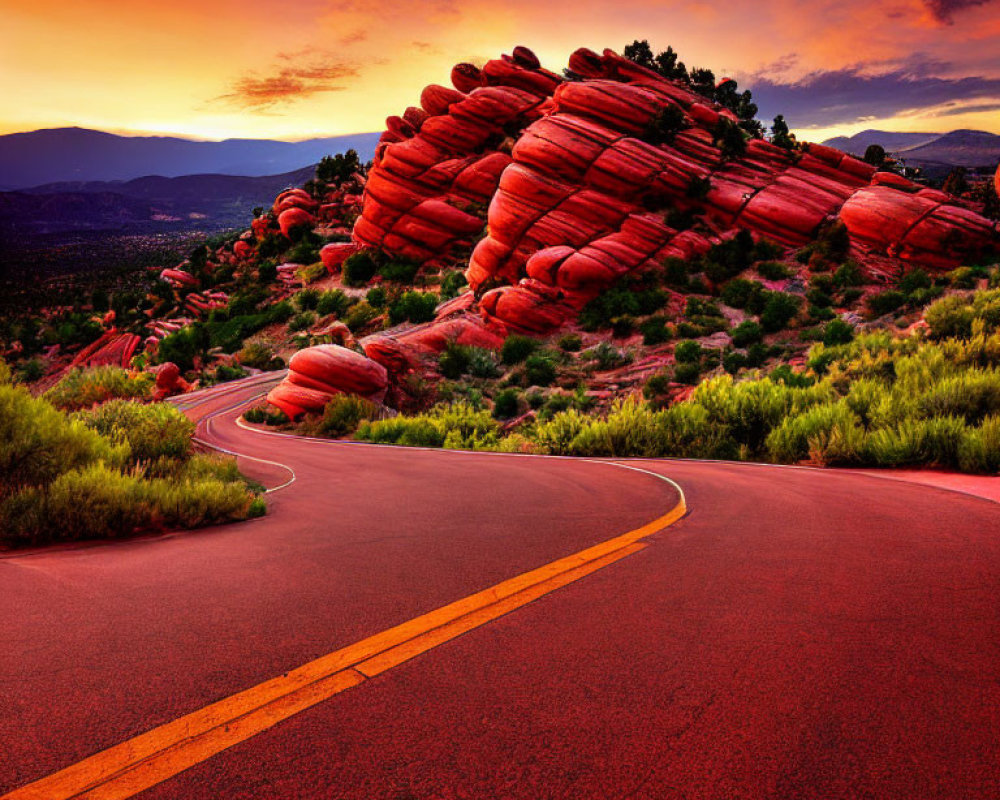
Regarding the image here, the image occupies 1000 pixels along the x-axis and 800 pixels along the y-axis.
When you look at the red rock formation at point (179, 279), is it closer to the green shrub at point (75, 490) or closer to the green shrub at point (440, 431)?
the green shrub at point (440, 431)

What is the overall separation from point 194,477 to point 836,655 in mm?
7304

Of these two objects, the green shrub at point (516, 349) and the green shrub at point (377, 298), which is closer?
the green shrub at point (516, 349)

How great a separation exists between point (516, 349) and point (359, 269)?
24856 millimetres

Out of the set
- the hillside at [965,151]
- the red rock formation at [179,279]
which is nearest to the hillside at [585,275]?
the red rock formation at [179,279]

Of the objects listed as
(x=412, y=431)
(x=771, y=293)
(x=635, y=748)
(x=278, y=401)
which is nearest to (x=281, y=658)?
(x=635, y=748)

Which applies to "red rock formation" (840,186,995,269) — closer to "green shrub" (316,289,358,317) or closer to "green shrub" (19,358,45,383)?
"green shrub" (316,289,358,317)

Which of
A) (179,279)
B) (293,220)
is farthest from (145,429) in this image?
(179,279)

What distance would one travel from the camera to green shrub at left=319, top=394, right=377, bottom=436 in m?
20.7

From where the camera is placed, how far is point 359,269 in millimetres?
47469

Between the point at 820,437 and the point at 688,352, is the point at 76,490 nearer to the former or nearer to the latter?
the point at 820,437

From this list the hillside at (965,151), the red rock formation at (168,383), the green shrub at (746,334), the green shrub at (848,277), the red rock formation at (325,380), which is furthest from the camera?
the hillside at (965,151)

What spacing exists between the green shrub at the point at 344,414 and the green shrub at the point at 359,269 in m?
28.2

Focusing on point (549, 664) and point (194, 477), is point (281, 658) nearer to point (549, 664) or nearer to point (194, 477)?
point (549, 664)

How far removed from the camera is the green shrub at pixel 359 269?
47.5m
